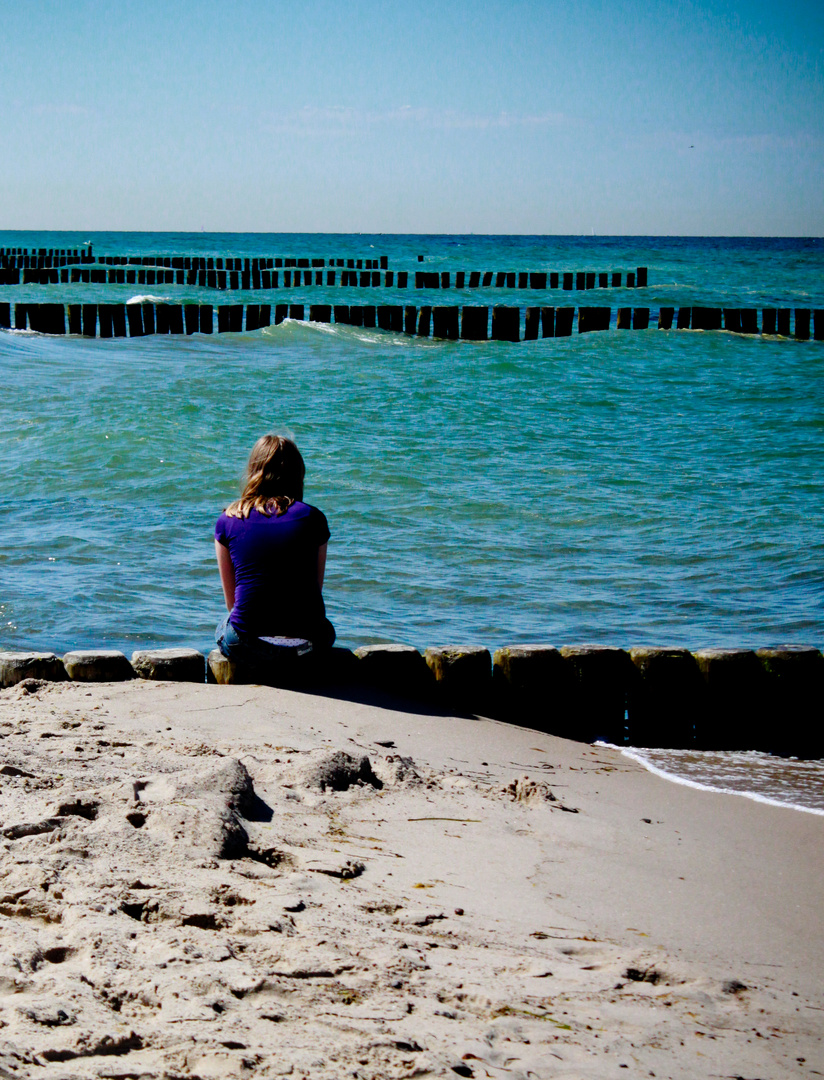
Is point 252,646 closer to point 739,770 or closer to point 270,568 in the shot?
point 270,568

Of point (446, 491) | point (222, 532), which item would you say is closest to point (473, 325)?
point (446, 491)

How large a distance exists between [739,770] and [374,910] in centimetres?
242

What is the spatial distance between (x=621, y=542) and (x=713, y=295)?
37.4 metres

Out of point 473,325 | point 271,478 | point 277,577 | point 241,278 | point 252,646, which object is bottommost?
point 252,646

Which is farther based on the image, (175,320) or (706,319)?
(706,319)

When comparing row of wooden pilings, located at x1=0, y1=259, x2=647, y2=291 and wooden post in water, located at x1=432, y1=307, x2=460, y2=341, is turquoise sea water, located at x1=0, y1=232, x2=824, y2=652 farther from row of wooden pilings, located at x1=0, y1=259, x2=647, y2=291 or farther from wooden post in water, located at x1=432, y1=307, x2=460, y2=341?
row of wooden pilings, located at x1=0, y1=259, x2=647, y2=291

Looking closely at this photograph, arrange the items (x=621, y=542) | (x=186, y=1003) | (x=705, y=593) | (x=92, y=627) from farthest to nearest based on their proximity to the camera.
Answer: (x=621, y=542) < (x=705, y=593) < (x=92, y=627) < (x=186, y=1003)

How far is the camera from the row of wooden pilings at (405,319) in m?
25.0

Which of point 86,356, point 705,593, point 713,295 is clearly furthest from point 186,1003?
point 713,295

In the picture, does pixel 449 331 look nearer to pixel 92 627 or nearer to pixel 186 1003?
pixel 92 627

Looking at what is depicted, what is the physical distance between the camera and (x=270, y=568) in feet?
15.4

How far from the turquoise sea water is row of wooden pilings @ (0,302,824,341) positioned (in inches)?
162

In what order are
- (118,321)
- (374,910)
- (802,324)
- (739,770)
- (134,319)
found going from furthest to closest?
(802,324) → (134,319) → (118,321) → (739,770) → (374,910)

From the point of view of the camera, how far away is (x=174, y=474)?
10.4 metres
